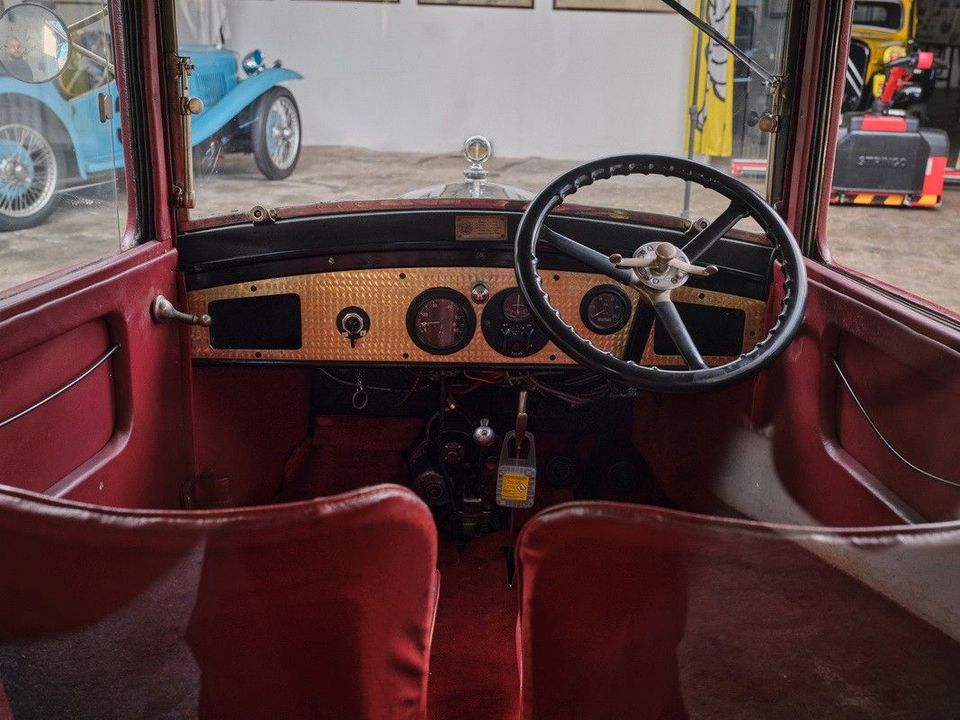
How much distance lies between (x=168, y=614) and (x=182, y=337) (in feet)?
4.69

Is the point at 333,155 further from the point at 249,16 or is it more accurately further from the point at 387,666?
the point at 387,666

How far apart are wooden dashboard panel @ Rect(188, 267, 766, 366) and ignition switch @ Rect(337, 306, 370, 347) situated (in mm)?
11

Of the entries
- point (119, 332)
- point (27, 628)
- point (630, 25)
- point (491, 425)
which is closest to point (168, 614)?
point (27, 628)

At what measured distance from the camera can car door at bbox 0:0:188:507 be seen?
1.50 m

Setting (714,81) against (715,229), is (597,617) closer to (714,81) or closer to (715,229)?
(715,229)

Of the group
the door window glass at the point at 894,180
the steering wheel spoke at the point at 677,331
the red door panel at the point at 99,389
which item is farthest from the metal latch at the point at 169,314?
the door window glass at the point at 894,180

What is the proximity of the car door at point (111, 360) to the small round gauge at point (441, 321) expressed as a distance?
585 millimetres

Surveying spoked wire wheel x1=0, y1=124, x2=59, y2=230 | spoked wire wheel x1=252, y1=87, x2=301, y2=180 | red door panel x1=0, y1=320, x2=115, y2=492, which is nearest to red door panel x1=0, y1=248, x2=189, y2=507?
red door panel x1=0, y1=320, x2=115, y2=492

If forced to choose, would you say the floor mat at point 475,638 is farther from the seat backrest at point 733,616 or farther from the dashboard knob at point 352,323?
the seat backrest at point 733,616

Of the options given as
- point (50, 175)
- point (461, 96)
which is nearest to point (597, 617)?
point (461, 96)

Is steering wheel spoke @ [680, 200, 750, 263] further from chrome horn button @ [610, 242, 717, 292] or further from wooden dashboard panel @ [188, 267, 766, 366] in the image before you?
wooden dashboard panel @ [188, 267, 766, 366]

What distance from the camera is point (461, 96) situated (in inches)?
241

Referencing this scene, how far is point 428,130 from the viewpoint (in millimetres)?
3352

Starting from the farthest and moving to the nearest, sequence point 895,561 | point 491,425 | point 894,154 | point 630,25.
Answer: point 894,154 → point 630,25 → point 491,425 → point 895,561
